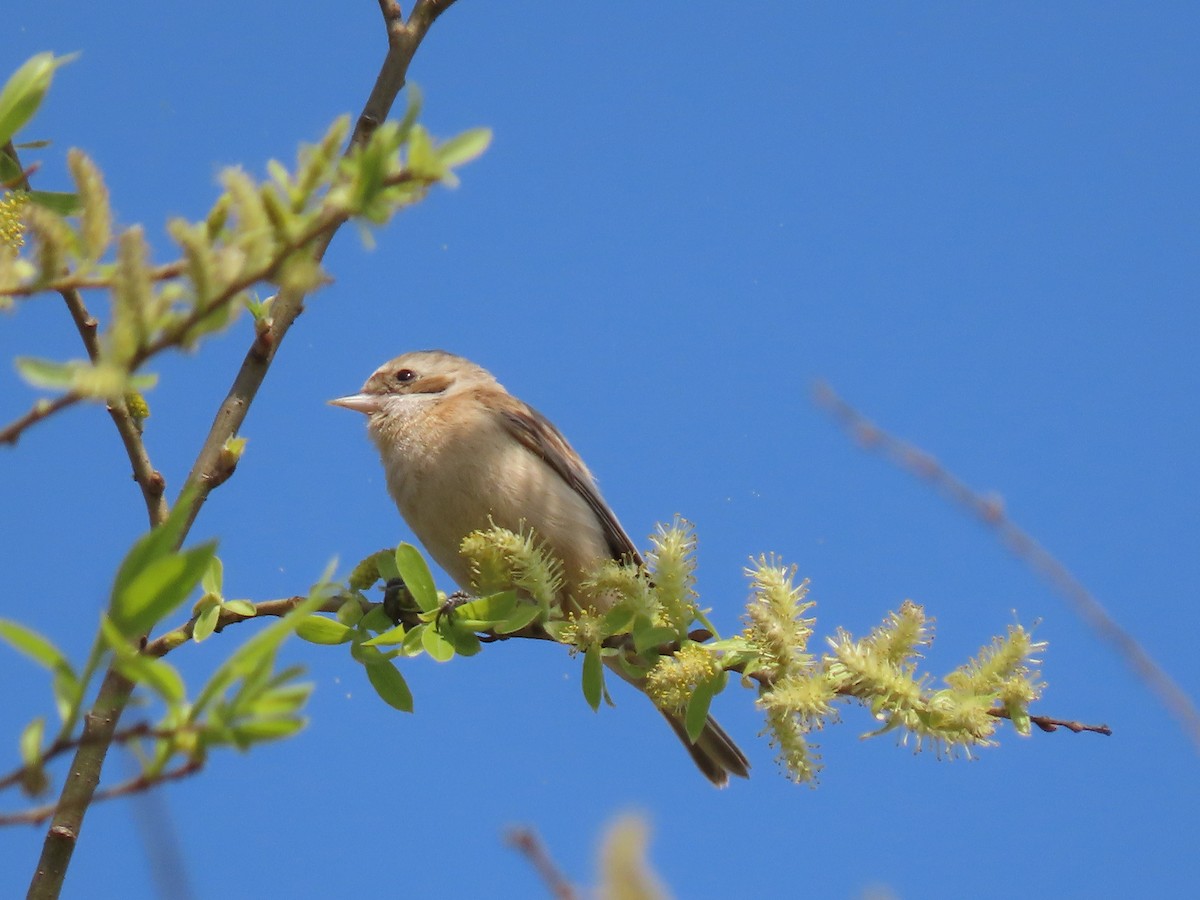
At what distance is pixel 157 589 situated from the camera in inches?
55.8

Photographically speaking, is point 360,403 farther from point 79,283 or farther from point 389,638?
point 79,283

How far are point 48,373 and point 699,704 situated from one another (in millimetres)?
2108

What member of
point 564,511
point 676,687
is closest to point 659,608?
point 676,687

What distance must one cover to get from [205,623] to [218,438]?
0.53 meters

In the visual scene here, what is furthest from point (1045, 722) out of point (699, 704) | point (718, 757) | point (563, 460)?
point (563, 460)

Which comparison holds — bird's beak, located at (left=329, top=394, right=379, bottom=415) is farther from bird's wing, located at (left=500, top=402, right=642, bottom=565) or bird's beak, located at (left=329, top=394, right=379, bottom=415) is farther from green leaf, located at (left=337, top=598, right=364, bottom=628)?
green leaf, located at (left=337, top=598, right=364, bottom=628)

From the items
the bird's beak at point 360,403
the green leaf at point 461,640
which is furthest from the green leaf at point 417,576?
the bird's beak at point 360,403

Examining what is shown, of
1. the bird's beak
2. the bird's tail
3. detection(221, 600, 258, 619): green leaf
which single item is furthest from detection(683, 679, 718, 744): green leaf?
the bird's beak

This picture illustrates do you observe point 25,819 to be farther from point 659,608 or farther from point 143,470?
point 659,608

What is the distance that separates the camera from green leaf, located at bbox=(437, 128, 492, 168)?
5.47 ft

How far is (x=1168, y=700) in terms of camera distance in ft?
8.85

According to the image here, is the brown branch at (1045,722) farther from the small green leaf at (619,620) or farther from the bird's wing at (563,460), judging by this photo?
the bird's wing at (563,460)

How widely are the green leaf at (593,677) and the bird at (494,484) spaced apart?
6.01 feet

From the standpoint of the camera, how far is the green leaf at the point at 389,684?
11.4 ft
